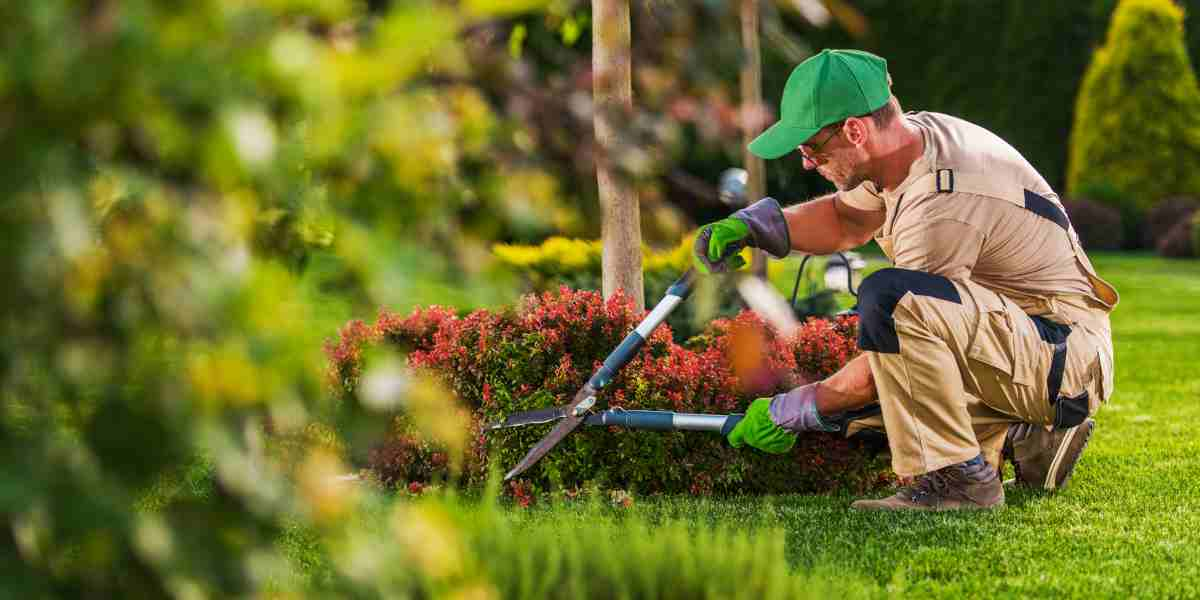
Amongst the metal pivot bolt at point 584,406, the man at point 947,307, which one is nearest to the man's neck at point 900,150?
the man at point 947,307

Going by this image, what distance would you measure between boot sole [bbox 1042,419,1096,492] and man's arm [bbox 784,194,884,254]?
947 millimetres

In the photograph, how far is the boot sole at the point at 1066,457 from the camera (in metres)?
4.23

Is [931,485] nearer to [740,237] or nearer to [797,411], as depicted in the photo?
[797,411]

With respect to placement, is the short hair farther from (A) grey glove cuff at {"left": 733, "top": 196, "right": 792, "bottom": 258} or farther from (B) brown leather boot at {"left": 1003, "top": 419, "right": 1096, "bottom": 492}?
(B) brown leather boot at {"left": 1003, "top": 419, "right": 1096, "bottom": 492}

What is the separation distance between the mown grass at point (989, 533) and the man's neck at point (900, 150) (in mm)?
1056

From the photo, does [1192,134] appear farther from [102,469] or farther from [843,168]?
[102,469]

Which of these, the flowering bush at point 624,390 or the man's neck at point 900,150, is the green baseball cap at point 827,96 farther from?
the flowering bush at point 624,390

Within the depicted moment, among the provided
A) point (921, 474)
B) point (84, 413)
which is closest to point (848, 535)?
point (921, 474)

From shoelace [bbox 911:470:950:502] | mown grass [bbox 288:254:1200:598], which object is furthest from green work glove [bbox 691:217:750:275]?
shoelace [bbox 911:470:950:502]

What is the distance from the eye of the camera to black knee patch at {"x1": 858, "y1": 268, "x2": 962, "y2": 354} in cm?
384

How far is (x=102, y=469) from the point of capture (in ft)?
4.29

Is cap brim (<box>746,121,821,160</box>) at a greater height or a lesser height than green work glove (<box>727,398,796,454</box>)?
greater

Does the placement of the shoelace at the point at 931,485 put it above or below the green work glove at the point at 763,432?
below

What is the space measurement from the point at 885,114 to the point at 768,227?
69 cm
